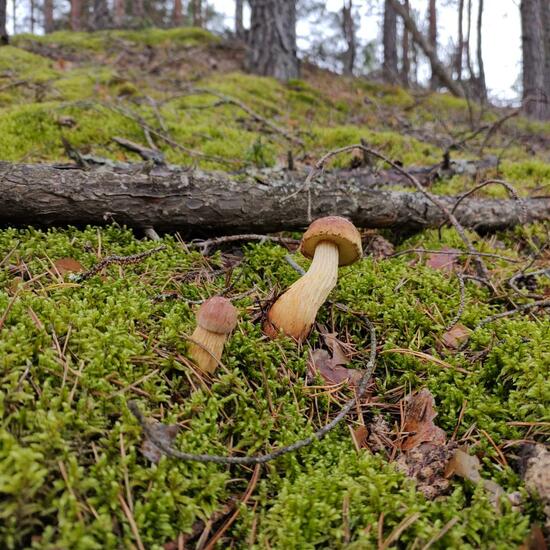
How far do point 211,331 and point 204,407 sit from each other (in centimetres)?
32

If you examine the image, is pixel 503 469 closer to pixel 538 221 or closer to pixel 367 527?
pixel 367 527

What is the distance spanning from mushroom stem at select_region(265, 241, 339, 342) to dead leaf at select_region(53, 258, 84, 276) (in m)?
1.13

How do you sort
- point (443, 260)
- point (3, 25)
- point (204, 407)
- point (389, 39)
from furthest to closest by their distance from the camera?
point (389, 39) → point (3, 25) → point (443, 260) → point (204, 407)

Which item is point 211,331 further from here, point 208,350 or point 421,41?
point 421,41

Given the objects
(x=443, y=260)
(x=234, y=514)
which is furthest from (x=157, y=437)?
(x=443, y=260)

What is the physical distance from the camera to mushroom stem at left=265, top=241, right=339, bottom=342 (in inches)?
88.8

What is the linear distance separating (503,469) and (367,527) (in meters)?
0.63

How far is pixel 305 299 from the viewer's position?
2.27m

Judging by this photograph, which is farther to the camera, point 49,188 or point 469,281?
point 469,281

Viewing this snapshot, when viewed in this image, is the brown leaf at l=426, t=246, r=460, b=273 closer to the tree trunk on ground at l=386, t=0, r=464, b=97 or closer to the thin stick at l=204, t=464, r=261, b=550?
the thin stick at l=204, t=464, r=261, b=550

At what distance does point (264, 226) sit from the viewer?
3168mm

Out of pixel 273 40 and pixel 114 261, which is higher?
pixel 273 40

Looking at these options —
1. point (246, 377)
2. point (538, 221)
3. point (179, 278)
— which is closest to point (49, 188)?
point (179, 278)

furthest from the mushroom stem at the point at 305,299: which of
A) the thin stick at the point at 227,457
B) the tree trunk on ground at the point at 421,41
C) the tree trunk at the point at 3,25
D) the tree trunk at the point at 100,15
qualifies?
the tree trunk at the point at 100,15
